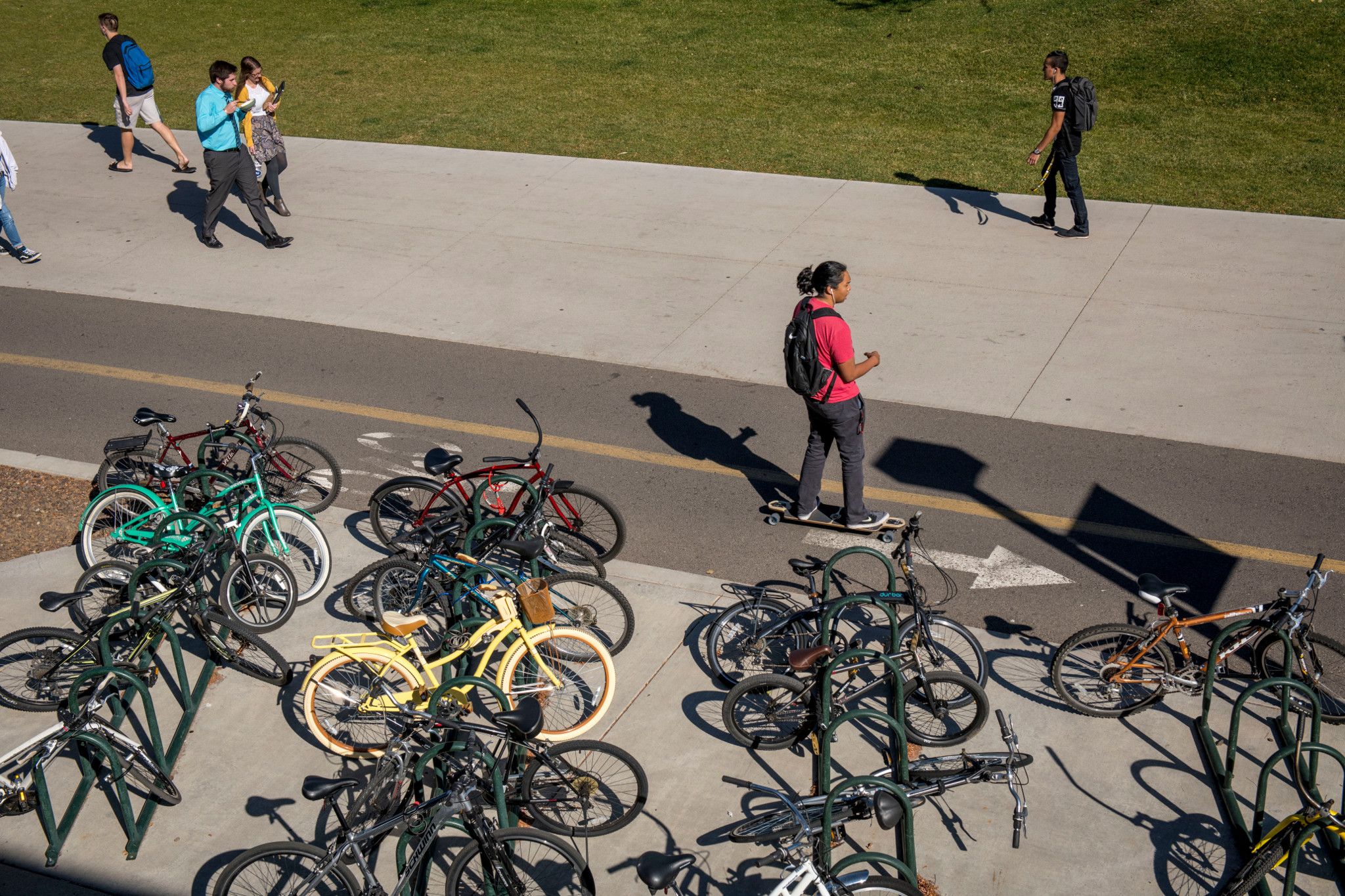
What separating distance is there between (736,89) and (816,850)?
15.1 metres

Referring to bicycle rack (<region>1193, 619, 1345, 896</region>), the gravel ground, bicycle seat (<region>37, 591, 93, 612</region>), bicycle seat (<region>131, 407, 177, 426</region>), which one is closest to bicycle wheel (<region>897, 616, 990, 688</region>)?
bicycle rack (<region>1193, 619, 1345, 896</region>)

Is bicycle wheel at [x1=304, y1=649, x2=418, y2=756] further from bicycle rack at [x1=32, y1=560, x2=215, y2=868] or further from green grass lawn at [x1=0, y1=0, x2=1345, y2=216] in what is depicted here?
green grass lawn at [x1=0, y1=0, x2=1345, y2=216]

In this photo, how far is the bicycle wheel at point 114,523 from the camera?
7.25m

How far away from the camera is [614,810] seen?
17.6 feet

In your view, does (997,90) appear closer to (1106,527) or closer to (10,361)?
(1106,527)

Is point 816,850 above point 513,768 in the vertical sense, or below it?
above

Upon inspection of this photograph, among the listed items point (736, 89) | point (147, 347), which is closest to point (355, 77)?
point (736, 89)

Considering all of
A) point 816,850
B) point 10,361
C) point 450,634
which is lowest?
point 10,361

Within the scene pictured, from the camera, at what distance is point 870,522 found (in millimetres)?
7602

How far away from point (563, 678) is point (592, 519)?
155cm

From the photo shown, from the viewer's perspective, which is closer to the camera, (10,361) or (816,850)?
(816,850)

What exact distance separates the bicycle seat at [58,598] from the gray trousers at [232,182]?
600cm

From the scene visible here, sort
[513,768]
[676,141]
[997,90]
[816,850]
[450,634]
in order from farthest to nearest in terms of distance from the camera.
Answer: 1. [997,90]
2. [676,141]
3. [450,634]
4. [513,768]
5. [816,850]

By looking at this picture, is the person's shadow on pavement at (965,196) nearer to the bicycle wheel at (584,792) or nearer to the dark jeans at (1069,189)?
the dark jeans at (1069,189)
